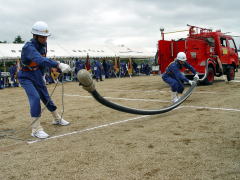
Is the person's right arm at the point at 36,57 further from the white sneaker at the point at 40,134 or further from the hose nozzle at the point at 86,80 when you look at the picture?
the hose nozzle at the point at 86,80

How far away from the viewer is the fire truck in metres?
12.6

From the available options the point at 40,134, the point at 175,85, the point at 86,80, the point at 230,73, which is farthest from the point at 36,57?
the point at 230,73

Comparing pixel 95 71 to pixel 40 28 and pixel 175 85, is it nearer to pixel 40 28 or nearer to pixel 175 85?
pixel 175 85

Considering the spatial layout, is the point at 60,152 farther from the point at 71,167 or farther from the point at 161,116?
the point at 161,116

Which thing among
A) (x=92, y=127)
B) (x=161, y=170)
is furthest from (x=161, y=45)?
(x=161, y=170)

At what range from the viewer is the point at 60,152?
390 cm

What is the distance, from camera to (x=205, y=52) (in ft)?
41.6

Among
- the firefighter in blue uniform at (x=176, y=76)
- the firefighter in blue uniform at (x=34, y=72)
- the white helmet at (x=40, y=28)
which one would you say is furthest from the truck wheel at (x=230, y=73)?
the white helmet at (x=40, y=28)

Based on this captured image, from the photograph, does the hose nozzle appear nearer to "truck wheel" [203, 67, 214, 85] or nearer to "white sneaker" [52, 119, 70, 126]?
"white sneaker" [52, 119, 70, 126]

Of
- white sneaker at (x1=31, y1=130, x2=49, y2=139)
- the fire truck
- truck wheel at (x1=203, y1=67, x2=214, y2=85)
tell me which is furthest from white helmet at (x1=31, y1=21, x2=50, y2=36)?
truck wheel at (x1=203, y1=67, x2=214, y2=85)

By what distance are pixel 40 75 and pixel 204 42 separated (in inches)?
375

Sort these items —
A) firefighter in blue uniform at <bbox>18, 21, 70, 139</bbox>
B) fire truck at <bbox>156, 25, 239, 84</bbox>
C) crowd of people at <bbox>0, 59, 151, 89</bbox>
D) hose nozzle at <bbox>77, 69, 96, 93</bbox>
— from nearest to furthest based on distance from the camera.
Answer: hose nozzle at <bbox>77, 69, 96, 93</bbox> < firefighter in blue uniform at <bbox>18, 21, 70, 139</bbox> < fire truck at <bbox>156, 25, 239, 84</bbox> < crowd of people at <bbox>0, 59, 151, 89</bbox>

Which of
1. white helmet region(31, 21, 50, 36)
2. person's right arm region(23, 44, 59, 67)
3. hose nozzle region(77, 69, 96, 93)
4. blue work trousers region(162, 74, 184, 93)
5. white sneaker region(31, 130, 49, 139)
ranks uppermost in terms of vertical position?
white helmet region(31, 21, 50, 36)

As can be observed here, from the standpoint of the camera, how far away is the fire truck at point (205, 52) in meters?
12.6
